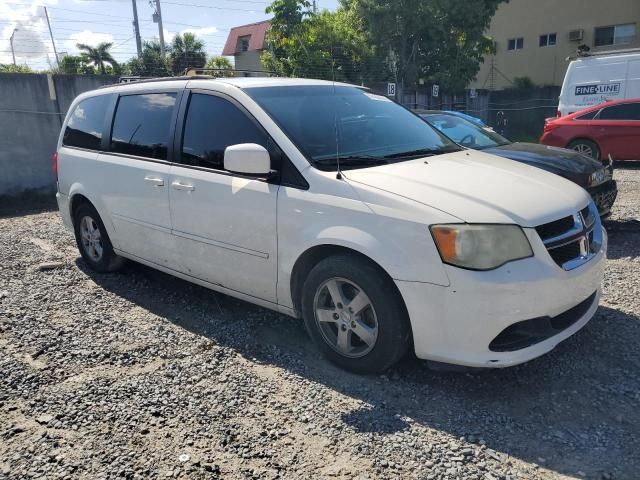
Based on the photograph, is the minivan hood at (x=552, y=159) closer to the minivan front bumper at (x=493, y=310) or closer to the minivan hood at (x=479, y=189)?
the minivan hood at (x=479, y=189)

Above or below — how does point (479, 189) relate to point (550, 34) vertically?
below

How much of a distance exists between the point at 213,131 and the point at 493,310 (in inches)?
92.7

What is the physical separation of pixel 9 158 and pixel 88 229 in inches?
250

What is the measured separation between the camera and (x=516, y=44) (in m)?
30.0

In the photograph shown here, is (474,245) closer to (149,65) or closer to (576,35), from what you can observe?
(149,65)

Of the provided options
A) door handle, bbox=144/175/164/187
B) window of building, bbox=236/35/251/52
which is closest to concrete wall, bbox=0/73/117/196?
door handle, bbox=144/175/164/187

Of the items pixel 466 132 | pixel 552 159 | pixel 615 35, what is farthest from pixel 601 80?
pixel 615 35

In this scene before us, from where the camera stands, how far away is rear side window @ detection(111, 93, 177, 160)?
4.40 m

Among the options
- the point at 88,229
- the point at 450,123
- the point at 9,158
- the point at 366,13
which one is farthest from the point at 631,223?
the point at 366,13

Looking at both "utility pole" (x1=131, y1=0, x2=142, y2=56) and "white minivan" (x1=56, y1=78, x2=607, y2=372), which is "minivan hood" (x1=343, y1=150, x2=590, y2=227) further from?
"utility pole" (x1=131, y1=0, x2=142, y2=56)

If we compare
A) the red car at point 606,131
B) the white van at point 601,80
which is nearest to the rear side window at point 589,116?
the red car at point 606,131

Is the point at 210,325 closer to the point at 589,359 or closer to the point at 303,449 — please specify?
the point at 303,449

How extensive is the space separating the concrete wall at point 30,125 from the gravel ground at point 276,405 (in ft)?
23.4

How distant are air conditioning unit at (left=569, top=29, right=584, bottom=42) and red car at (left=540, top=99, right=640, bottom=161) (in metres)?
18.1
